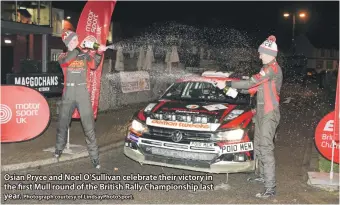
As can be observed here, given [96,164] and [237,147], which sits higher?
[237,147]

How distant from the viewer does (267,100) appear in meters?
5.48

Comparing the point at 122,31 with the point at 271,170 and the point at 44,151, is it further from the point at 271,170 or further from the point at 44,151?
the point at 271,170

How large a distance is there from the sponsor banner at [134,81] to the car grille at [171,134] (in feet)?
27.0

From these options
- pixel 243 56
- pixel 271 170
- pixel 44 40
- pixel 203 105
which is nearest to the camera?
pixel 271 170

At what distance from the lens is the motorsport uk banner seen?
741cm

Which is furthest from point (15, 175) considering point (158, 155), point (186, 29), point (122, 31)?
point (122, 31)

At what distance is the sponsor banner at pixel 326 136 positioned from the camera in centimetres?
614

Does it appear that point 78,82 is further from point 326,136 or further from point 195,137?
point 326,136

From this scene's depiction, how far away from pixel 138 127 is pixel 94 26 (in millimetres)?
Answer: 2458

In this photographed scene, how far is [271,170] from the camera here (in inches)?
214

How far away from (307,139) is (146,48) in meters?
9.22

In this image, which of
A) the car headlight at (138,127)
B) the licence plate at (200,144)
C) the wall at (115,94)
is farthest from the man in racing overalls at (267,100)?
the wall at (115,94)

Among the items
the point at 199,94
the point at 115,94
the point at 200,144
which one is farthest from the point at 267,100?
the point at 115,94

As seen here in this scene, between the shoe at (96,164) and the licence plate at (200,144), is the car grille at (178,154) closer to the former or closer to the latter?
the licence plate at (200,144)
